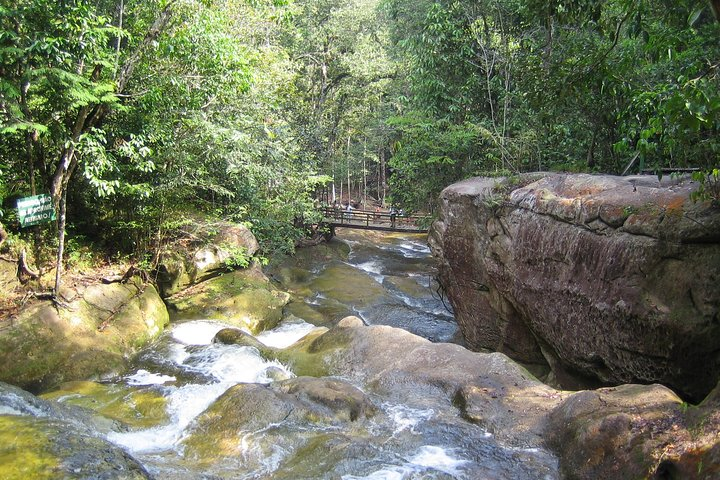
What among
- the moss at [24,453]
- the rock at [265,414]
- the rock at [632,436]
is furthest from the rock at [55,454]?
the rock at [632,436]

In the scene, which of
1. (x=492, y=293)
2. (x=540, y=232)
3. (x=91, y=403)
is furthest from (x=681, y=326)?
(x=91, y=403)

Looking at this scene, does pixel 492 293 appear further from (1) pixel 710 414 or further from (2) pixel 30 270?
(2) pixel 30 270

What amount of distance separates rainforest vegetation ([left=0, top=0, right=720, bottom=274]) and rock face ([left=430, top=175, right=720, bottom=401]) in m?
0.91

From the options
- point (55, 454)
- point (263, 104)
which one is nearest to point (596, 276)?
point (55, 454)

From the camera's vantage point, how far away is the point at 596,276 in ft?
25.4

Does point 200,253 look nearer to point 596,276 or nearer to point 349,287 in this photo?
point 349,287

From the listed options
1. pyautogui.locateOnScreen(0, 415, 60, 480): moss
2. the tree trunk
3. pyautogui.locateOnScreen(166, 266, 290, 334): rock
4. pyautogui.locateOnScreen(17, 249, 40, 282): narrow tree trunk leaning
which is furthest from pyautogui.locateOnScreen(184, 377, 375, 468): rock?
pyautogui.locateOnScreen(166, 266, 290, 334): rock

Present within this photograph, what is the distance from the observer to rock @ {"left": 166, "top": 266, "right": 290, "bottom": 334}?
1222 centimetres

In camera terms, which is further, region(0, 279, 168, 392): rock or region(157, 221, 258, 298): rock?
region(157, 221, 258, 298): rock

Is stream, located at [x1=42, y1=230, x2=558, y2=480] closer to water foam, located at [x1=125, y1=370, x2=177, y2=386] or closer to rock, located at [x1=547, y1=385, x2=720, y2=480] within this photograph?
water foam, located at [x1=125, y1=370, x2=177, y2=386]

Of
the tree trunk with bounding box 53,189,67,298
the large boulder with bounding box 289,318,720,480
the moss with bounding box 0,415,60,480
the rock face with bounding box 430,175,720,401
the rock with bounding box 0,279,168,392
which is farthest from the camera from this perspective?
the tree trunk with bounding box 53,189,67,298

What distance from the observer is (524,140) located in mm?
12750

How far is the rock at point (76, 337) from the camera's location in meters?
8.16

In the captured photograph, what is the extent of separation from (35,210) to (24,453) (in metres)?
6.15
